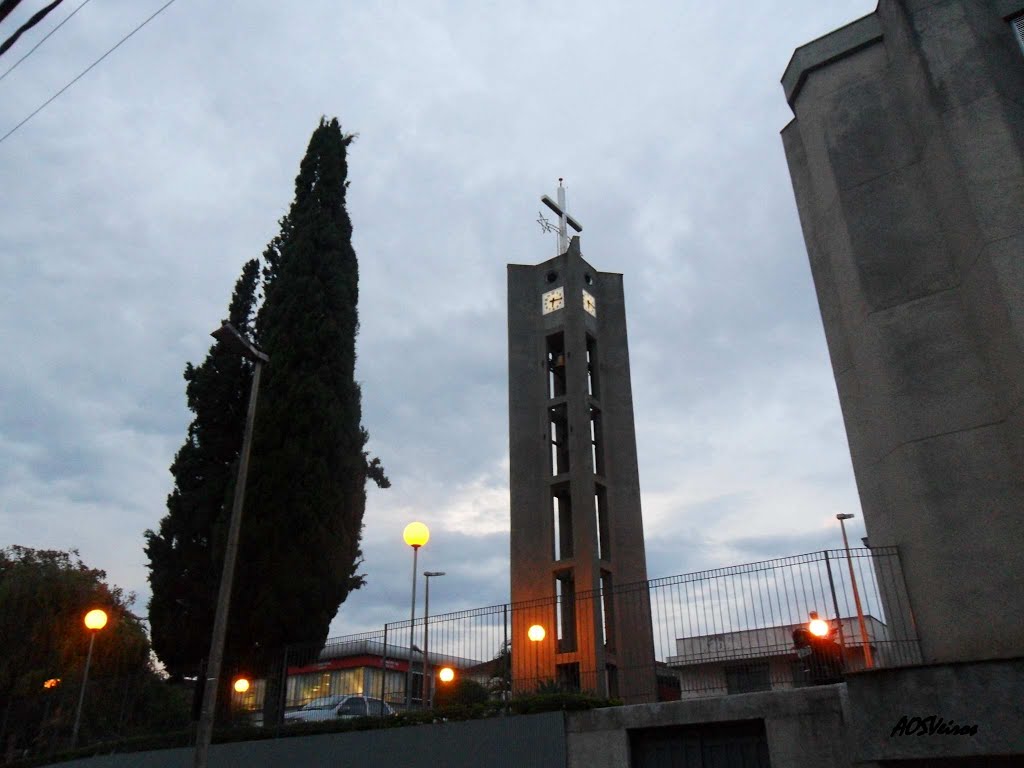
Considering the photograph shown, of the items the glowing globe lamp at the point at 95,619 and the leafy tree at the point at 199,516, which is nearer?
the glowing globe lamp at the point at 95,619

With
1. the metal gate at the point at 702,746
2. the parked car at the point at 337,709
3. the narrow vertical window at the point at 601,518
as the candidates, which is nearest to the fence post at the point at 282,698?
the parked car at the point at 337,709

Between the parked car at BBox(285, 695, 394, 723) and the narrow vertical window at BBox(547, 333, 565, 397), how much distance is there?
75.7 feet

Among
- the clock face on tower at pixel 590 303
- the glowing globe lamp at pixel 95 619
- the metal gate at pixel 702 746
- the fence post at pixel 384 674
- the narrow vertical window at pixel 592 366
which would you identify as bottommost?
the metal gate at pixel 702 746

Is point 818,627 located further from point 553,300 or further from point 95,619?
point 553,300

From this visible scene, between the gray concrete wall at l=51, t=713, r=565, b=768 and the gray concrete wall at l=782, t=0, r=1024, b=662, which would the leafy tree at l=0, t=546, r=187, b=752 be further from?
the gray concrete wall at l=782, t=0, r=1024, b=662

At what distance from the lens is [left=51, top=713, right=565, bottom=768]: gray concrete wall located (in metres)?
14.2

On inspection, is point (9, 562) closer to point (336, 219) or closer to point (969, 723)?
point (336, 219)

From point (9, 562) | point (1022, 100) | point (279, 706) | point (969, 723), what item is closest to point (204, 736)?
point (279, 706)

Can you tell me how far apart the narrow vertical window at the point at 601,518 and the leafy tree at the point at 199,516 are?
16977 millimetres

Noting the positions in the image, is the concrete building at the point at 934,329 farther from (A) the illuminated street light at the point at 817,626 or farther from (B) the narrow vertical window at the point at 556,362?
(B) the narrow vertical window at the point at 556,362

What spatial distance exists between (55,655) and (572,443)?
21.9 meters

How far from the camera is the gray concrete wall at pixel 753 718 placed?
11.7 metres

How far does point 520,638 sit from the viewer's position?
20047mm

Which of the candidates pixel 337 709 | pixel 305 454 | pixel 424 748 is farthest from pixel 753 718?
pixel 305 454
